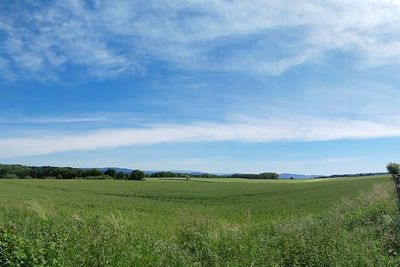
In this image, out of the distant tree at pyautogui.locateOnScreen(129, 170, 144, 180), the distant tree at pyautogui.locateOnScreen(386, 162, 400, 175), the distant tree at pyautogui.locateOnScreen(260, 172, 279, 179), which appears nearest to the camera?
the distant tree at pyautogui.locateOnScreen(386, 162, 400, 175)

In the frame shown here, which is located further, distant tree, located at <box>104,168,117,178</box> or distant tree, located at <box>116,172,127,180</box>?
distant tree, located at <box>104,168,117,178</box>

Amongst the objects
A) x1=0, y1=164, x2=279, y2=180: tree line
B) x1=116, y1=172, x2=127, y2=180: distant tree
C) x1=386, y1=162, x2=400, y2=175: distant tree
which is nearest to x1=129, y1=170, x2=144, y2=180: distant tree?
x1=0, y1=164, x2=279, y2=180: tree line

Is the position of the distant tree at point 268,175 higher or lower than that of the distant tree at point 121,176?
higher

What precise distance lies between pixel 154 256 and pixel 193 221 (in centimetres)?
416

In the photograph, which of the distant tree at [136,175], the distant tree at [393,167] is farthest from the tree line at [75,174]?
the distant tree at [393,167]

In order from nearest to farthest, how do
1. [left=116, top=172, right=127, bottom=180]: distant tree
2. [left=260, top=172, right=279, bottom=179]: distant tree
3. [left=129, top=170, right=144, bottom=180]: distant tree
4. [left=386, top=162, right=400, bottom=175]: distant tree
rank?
[left=386, top=162, right=400, bottom=175]: distant tree < [left=129, top=170, right=144, bottom=180]: distant tree < [left=116, top=172, right=127, bottom=180]: distant tree < [left=260, top=172, right=279, bottom=179]: distant tree

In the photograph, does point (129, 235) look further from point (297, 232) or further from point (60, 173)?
point (60, 173)

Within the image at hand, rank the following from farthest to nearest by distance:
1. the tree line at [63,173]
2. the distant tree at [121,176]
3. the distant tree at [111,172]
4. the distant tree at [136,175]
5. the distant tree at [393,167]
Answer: the distant tree at [111,172] < the distant tree at [121,176] < the tree line at [63,173] < the distant tree at [136,175] < the distant tree at [393,167]

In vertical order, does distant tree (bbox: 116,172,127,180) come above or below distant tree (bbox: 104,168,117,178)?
below

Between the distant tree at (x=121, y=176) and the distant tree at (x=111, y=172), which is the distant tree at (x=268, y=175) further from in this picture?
the distant tree at (x=111, y=172)

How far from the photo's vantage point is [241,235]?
11586mm

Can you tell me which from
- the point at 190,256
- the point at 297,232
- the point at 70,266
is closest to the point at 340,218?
the point at 297,232

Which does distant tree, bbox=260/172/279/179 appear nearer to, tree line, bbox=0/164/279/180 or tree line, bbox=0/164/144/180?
tree line, bbox=0/164/279/180

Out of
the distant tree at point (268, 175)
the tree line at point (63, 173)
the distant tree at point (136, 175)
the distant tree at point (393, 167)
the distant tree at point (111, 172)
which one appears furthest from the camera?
the distant tree at point (111, 172)
